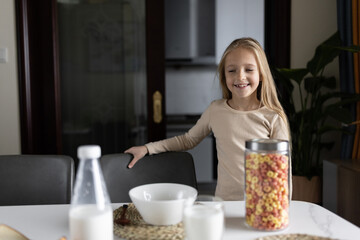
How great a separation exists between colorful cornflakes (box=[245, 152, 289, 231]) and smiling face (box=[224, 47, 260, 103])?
0.71 metres

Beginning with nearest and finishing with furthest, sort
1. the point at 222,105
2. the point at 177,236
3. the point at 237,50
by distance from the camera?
the point at 177,236, the point at 237,50, the point at 222,105

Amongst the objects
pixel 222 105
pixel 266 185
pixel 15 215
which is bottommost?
pixel 15 215

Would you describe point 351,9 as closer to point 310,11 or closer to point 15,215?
point 310,11

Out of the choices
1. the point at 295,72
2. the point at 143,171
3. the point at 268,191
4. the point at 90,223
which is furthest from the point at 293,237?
the point at 295,72

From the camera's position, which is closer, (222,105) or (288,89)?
(222,105)

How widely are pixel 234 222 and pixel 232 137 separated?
0.71 meters

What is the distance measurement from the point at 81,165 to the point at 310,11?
8.14 ft

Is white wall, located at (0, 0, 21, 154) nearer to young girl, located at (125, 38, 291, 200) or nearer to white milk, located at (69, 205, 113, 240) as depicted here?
young girl, located at (125, 38, 291, 200)

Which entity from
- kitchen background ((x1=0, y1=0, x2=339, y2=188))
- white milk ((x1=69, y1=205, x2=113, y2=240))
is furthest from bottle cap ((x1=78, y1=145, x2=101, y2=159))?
kitchen background ((x1=0, y1=0, x2=339, y2=188))

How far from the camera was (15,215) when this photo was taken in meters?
1.11

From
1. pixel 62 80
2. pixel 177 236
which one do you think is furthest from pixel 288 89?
pixel 177 236

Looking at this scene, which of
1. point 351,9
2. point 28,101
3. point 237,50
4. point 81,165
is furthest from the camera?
point 28,101

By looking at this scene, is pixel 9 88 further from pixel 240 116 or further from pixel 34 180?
pixel 240 116

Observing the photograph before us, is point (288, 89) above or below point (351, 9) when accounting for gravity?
below
